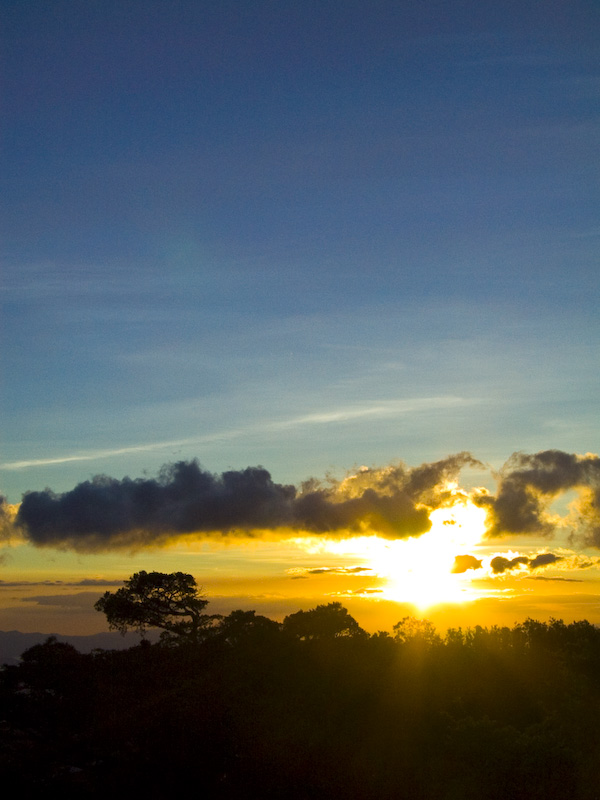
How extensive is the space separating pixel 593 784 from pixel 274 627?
2725 centimetres

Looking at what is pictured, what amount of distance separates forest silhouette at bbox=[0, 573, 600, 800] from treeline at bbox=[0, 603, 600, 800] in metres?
0.09

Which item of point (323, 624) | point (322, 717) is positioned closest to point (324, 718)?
point (322, 717)

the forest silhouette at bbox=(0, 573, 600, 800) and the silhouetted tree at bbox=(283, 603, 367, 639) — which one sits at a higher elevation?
the silhouetted tree at bbox=(283, 603, 367, 639)

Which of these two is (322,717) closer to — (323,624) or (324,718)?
(324,718)

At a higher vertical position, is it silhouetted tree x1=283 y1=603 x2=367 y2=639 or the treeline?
silhouetted tree x1=283 y1=603 x2=367 y2=639

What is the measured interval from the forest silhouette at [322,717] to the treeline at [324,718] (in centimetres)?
9

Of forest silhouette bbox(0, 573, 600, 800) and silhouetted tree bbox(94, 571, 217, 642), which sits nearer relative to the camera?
forest silhouette bbox(0, 573, 600, 800)

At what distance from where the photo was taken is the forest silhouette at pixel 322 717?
37406 mm

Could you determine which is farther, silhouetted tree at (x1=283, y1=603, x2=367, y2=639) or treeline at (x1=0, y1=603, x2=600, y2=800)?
silhouetted tree at (x1=283, y1=603, x2=367, y2=639)

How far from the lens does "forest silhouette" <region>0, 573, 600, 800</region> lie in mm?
37406

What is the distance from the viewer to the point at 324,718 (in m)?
42.9

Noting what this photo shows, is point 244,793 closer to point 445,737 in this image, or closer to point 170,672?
point 445,737

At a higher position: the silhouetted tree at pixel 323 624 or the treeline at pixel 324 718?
the silhouetted tree at pixel 323 624

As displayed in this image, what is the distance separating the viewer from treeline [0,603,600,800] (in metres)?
37.4
